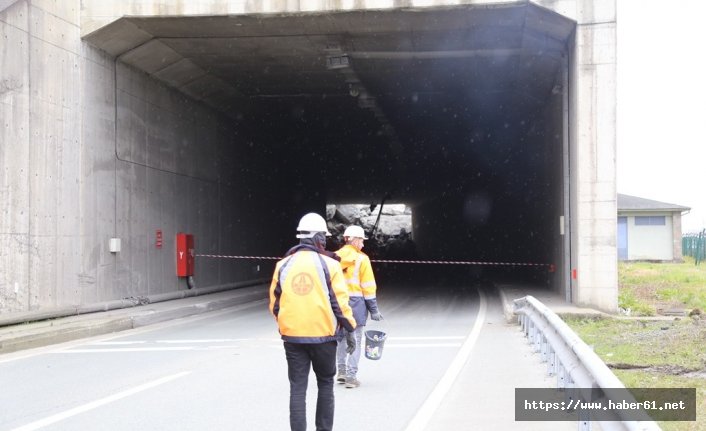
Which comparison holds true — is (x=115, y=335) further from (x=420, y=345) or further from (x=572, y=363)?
(x=572, y=363)

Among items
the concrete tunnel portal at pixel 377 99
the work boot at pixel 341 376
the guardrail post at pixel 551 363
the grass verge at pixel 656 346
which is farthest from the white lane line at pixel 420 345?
the concrete tunnel portal at pixel 377 99

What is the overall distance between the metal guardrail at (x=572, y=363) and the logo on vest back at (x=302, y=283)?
2076mm

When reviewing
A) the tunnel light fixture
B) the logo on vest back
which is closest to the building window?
the tunnel light fixture

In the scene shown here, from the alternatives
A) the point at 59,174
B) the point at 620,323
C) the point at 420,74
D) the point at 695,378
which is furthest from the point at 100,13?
the point at 695,378

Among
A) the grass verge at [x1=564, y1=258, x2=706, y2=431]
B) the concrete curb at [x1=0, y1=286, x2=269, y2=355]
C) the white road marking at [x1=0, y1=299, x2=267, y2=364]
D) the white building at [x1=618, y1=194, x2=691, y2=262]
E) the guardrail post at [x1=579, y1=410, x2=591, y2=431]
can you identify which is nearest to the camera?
the guardrail post at [x1=579, y1=410, x2=591, y2=431]

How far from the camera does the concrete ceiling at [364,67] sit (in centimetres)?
1566

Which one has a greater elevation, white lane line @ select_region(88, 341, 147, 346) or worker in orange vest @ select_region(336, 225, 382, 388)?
worker in orange vest @ select_region(336, 225, 382, 388)

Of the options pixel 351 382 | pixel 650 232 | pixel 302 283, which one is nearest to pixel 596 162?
pixel 351 382

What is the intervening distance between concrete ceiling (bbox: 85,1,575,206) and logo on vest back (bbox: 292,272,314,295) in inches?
415

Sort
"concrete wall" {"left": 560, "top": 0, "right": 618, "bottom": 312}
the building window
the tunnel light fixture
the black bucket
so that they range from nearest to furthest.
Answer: the black bucket < "concrete wall" {"left": 560, "top": 0, "right": 618, "bottom": 312} < the tunnel light fixture < the building window

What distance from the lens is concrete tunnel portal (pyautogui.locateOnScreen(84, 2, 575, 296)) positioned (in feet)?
52.5

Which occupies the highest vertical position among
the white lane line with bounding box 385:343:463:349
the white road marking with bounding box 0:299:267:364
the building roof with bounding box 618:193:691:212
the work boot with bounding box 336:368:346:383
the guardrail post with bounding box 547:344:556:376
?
the building roof with bounding box 618:193:691:212

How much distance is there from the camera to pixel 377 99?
76.7 feet

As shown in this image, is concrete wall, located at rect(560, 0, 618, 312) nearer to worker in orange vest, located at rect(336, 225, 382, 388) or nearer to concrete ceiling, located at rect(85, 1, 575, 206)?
concrete ceiling, located at rect(85, 1, 575, 206)
